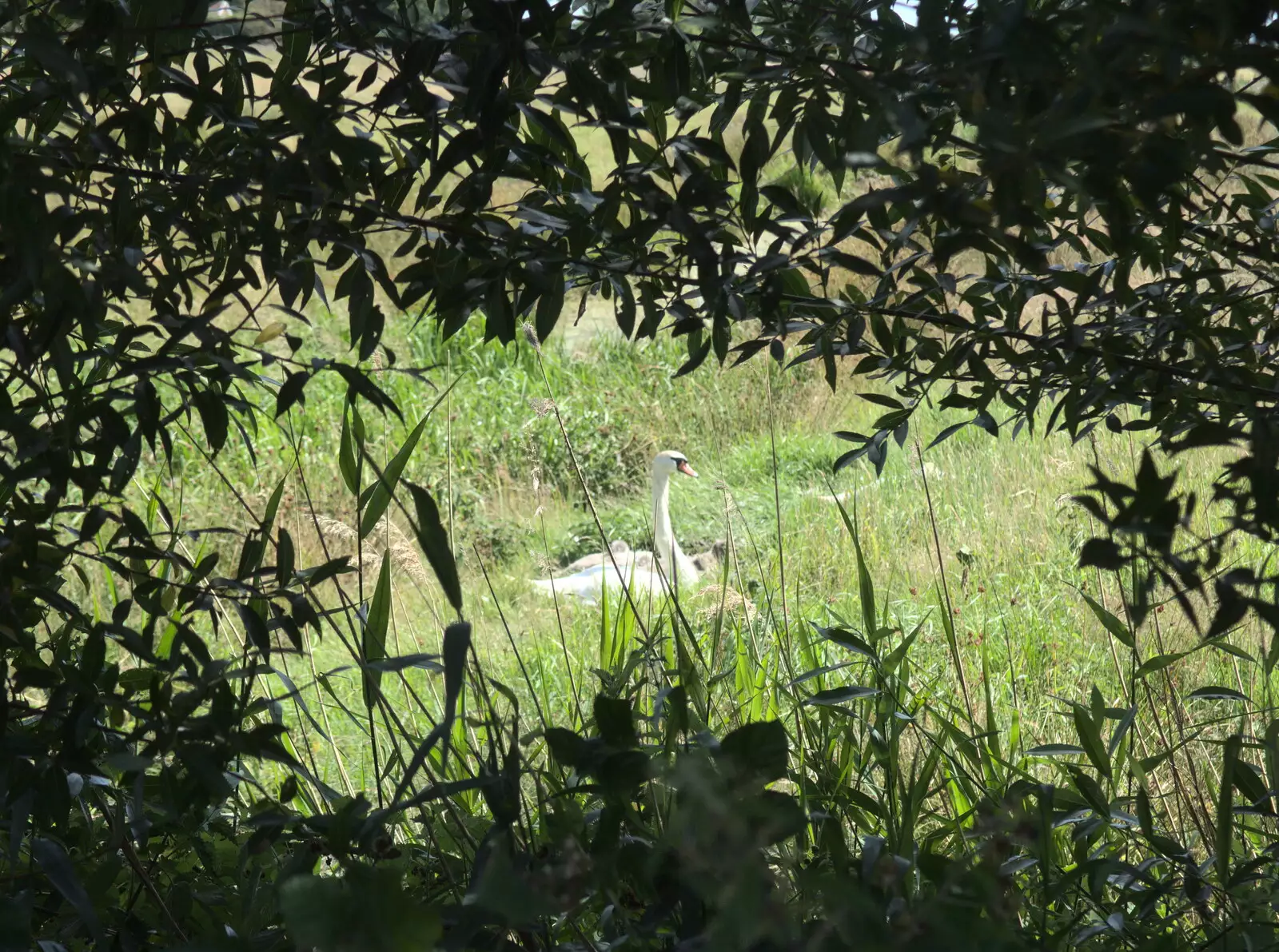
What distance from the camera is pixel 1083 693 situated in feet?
9.55

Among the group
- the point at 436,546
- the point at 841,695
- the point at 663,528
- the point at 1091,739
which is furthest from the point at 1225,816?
the point at 663,528

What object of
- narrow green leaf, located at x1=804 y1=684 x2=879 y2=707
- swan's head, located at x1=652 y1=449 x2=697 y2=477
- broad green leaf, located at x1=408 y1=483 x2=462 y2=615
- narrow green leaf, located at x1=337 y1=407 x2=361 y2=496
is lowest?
narrow green leaf, located at x1=804 y1=684 x2=879 y2=707

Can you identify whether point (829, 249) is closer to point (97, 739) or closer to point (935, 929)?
point (935, 929)

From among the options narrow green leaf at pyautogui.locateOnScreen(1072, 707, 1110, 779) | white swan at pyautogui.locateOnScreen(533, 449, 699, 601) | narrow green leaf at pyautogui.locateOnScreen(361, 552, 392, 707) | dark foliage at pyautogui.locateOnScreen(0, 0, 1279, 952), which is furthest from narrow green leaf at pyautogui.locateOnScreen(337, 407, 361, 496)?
white swan at pyautogui.locateOnScreen(533, 449, 699, 601)

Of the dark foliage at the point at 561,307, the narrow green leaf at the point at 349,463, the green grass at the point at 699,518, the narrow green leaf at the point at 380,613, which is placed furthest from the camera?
the green grass at the point at 699,518

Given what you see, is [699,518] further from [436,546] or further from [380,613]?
[436,546]

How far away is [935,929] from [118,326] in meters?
0.95

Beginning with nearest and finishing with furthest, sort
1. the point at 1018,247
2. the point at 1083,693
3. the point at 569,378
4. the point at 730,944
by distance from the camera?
1. the point at 730,944
2. the point at 1018,247
3. the point at 1083,693
4. the point at 569,378

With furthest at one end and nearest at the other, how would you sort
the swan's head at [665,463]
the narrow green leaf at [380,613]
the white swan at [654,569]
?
the swan's head at [665,463]
the white swan at [654,569]
the narrow green leaf at [380,613]

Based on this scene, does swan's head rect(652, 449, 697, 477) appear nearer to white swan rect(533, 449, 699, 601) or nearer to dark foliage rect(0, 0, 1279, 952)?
white swan rect(533, 449, 699, 601)

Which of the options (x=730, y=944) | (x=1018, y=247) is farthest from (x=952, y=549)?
(x=730, y=944)

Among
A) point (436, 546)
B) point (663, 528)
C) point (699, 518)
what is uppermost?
point (699, 518)

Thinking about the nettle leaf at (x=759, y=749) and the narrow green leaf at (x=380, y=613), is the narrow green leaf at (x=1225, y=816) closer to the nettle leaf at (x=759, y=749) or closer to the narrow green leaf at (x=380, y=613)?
the nettle leaf at (x=759, y=749)

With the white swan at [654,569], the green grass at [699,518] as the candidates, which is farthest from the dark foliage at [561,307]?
the white swan at [654,569]
